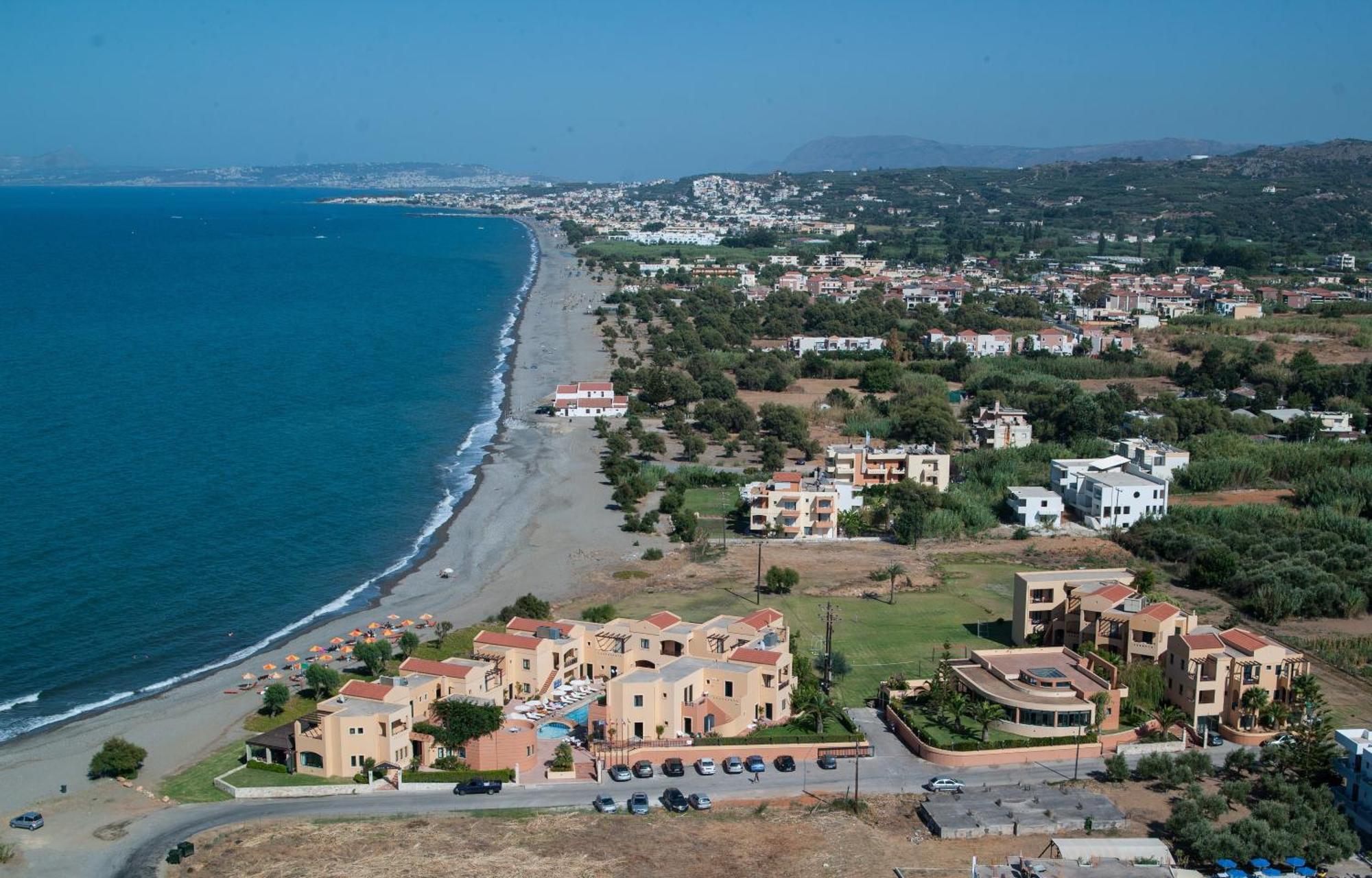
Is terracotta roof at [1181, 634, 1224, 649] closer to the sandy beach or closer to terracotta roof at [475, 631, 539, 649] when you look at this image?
terracotta roof at [475, 631, 539, 649]

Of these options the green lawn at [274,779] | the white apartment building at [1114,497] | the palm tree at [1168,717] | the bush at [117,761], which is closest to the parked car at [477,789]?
the green lawn at [274,779]

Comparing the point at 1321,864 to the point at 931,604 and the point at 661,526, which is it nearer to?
the point at 931,604

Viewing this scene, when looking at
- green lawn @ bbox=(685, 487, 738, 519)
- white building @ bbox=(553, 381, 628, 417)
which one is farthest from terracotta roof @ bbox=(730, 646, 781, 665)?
white building @ bbox=(553, 381, 628, 417)

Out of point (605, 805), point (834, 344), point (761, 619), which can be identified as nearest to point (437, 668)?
point (605, 805)

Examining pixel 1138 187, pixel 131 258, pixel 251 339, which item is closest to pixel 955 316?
pixel 251 339

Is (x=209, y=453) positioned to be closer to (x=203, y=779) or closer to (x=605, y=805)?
(x=203, y=779)

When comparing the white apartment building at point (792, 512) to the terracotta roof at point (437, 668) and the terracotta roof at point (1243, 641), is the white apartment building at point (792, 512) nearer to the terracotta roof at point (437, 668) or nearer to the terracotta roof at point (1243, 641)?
the terracotta roof at point (1243, 641)
